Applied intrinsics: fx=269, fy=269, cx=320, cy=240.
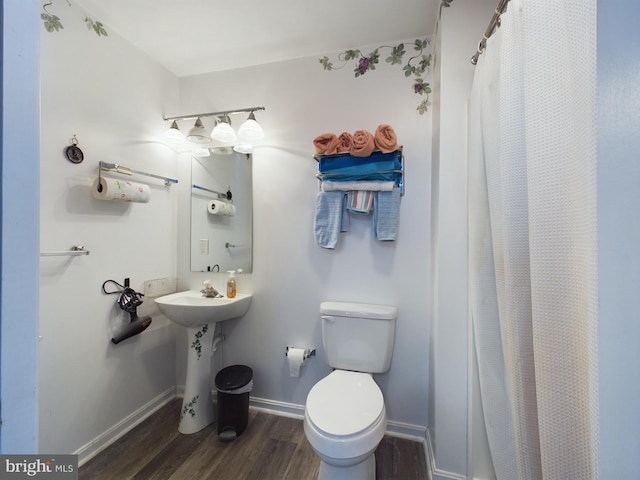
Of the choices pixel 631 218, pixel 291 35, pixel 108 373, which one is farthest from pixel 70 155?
pixel 631 218

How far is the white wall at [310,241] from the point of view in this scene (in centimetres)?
161

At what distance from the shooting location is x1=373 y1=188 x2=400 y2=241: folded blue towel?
5.12ft

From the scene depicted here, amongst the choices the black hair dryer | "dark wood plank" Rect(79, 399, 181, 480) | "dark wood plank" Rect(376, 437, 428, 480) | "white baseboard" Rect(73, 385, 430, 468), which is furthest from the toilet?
the black hair dryer

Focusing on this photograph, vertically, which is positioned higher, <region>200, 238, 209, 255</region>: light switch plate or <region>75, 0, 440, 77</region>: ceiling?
<region>75, 0, 440, 77</region>: ceiling

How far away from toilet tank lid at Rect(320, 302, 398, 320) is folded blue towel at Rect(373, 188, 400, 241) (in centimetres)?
41

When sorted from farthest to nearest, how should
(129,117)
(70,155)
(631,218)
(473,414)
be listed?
(129,117) < (70,155) < (473,414) < (631,218)

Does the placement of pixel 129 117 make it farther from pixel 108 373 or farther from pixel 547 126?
pixel 547 126

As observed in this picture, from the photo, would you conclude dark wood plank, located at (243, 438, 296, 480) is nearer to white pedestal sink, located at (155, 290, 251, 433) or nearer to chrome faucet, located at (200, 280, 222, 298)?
white pedestal sink, located at (155, 290, 251, 433)

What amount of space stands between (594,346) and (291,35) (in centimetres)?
193

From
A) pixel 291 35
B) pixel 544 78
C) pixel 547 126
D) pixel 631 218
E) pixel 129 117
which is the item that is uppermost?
pixel 291 35

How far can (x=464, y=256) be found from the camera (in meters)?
1.26

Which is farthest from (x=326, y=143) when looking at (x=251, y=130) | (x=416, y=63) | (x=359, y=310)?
(x=359, y=310)

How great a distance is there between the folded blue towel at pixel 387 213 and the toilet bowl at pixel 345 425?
0.80 m

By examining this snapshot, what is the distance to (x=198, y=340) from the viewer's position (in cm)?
172
